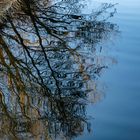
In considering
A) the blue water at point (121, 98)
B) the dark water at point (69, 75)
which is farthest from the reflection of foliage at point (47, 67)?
the blue water at point (121, 98)

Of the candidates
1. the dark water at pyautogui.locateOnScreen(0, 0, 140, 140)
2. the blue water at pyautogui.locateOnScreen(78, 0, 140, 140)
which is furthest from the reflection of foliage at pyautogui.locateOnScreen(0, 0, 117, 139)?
the blue water at pyautogui.locateOnScreen(78, 0, 140, 140)

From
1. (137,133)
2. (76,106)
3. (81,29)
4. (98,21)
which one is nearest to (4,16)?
(81,29)

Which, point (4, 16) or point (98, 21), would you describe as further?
point (98, 21)

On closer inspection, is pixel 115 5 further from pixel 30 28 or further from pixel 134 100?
pixel 134 100

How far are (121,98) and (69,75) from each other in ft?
2.79

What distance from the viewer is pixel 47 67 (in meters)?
6.61

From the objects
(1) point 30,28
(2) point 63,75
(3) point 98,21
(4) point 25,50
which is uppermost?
(3) point 98,21

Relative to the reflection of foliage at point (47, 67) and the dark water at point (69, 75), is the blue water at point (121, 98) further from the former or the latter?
the reflection of foliage at point (47, 67)

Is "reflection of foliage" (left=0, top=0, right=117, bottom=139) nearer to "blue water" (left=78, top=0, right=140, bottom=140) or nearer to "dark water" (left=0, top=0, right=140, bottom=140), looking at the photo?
"dark water" (left=0, top=0, right=140, bottom=140)

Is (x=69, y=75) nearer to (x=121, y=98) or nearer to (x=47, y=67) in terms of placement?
(x=47, y=67)

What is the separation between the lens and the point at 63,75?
6438mm

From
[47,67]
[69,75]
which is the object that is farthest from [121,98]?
[47,67]

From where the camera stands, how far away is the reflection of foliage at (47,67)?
17.7ft

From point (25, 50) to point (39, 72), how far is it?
667mm
